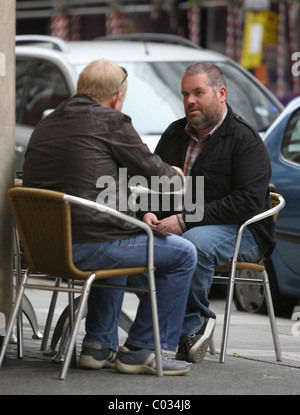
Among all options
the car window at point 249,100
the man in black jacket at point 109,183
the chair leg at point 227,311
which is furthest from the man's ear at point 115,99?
the car window at point 249,100

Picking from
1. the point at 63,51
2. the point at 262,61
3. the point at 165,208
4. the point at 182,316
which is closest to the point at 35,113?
the point at 63,51

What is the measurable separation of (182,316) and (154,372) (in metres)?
0.32

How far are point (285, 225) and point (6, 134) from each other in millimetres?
2899

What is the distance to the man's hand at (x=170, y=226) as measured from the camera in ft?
19.8

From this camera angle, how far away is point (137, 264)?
17.6 ft

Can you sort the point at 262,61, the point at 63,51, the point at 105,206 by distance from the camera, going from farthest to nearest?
the point at 262,61 → the point at 63,51 → the point at 105,206

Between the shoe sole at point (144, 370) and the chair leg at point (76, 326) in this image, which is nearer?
the chair leg at point (76, 326)

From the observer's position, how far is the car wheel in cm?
863

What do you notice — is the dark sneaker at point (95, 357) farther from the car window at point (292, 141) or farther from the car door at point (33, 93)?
the car door at point (33, 93)

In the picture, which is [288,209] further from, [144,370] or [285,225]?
[144,370]

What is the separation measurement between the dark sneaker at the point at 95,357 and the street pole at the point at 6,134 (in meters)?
0.48

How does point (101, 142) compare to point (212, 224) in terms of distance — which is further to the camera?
point (212, 224)
